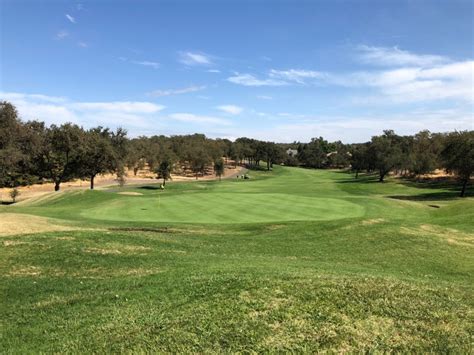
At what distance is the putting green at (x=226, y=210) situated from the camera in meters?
30.2

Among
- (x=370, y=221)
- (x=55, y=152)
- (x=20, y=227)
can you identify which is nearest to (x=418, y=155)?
(x=55, y=152)

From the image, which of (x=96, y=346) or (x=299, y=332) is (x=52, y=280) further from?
(x=299, y=332)

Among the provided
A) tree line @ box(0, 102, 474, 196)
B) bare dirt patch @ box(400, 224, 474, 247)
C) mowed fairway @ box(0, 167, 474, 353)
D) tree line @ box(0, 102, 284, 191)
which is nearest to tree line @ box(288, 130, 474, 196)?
tree line @ box(0, 102, 474, 196)

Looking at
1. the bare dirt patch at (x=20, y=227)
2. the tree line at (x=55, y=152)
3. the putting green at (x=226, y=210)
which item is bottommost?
the putting green at (x=226, y=210)

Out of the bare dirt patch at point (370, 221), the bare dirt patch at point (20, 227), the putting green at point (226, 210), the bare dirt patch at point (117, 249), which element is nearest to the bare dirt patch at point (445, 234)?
the bare dirt patch at point (370, 221)

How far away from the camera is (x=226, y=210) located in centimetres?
3378

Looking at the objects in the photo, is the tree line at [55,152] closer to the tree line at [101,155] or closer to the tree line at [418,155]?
the tree line at [101,155]

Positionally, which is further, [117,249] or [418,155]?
[418,155]

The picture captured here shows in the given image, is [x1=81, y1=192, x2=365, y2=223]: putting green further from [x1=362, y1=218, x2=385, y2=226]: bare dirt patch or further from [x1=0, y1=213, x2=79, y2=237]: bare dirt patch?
[x1=0, y1=213, x2=79, y2=237]: bare dirt patch

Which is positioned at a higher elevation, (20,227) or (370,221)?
(20,227)

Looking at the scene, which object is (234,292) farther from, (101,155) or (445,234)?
(101,155)

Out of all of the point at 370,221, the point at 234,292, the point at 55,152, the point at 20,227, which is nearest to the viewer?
the point at 234,292

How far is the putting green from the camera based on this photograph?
30219 millimetres

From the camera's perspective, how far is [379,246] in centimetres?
1842
